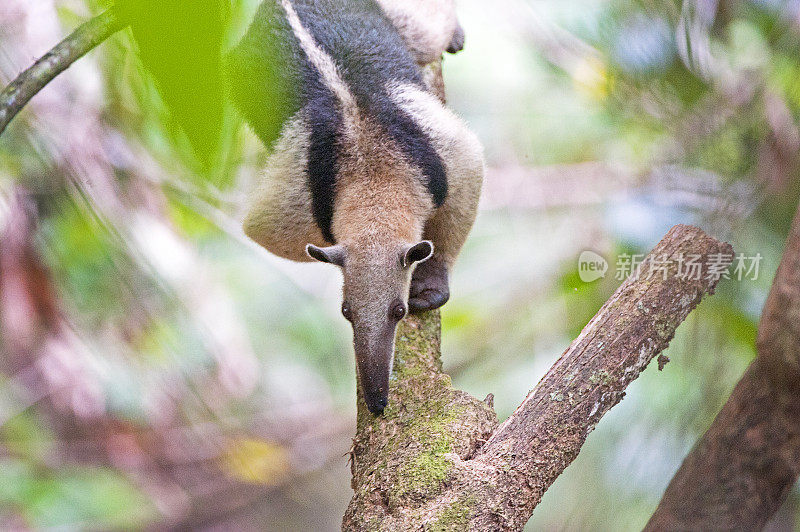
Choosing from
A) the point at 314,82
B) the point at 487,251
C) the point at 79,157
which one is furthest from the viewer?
the point at 487,251

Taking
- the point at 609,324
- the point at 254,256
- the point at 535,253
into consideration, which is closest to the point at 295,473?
the point at 254,256

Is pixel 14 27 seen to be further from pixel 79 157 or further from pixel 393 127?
pixel 393 127

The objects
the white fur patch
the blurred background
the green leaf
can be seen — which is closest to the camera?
the green leaf

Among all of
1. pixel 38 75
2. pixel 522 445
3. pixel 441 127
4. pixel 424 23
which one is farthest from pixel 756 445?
pixel 424 23

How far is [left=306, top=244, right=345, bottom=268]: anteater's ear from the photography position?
108 inches

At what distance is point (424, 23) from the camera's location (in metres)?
3.80

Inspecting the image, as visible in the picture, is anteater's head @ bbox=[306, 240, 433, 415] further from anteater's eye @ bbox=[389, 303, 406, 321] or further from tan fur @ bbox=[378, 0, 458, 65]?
tan fur @ bbox=[378, 0, 458, 65]

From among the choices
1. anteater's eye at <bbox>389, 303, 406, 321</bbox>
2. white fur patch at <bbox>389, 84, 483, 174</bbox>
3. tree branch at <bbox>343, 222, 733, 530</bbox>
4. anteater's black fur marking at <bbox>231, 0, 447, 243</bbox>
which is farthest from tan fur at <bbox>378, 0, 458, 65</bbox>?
tree branch at <bbox>343, 222, 733, 530</bbox>

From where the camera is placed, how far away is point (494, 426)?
2.51m

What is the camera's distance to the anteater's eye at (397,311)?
2.79 metres

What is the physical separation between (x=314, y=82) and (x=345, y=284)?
868 mm

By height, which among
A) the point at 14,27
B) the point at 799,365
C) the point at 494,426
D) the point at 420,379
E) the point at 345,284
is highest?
the point at 14,27

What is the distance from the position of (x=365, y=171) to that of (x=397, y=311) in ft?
1.98

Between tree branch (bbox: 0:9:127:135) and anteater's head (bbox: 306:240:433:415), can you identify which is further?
anteater's head (bbox: 306:240:433:415)
